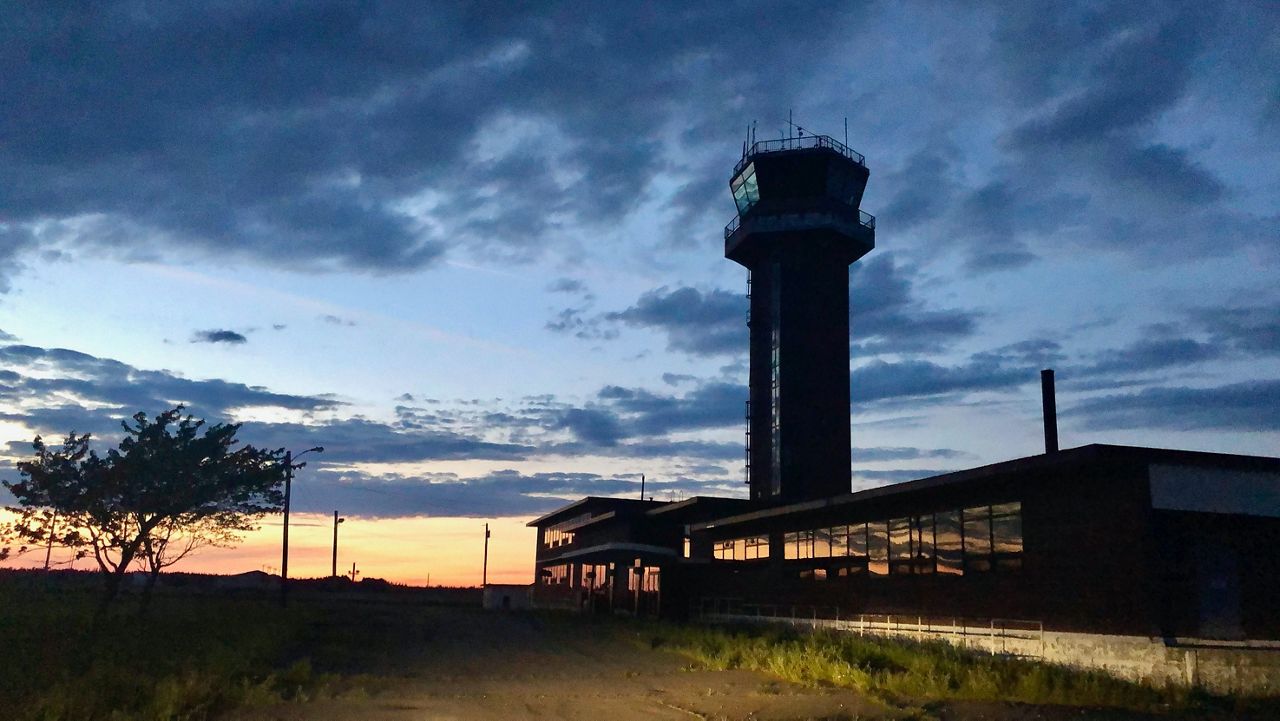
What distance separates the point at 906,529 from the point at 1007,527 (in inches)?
194

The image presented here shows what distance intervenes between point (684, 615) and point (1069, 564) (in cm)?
2845

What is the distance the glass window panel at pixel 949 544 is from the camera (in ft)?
91.1

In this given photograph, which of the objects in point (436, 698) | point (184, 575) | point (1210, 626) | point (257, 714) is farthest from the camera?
point (184, 575)

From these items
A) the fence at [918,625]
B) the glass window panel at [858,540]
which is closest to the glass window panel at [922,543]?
the fence at [918,625]

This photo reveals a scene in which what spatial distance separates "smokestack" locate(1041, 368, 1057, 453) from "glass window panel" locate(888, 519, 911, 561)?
943 cm

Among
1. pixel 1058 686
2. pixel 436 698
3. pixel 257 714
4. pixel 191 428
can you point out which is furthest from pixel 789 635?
pixel 191 428

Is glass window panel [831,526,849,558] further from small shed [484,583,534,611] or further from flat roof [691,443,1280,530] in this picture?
small shed [484,583,534,611]

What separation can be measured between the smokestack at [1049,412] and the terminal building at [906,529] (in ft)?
0.31

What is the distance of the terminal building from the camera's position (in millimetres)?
21500

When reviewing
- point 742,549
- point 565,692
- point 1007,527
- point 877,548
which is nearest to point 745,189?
point 742,549

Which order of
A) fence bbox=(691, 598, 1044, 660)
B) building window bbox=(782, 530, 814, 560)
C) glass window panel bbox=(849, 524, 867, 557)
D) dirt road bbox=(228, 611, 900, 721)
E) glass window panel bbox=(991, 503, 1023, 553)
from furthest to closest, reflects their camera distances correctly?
1. building window bbox=(782, 530, 814, 560)
2. glass window panel bbox=(849, 524, 867, 557)
3. glass window panel bbox=(991, 503, 1023, 553)
4. fence bbox=(691, 598, 1044, 660)
5. dirt road bbox=(228, 611, 900, 721)

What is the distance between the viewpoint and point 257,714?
16.1 meters

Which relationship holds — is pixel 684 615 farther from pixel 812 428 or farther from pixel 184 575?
pixel 184 575

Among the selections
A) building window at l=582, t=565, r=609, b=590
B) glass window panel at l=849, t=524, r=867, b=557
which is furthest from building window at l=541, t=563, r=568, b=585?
glass window panel at l=849, t=524, r=867, b=557
